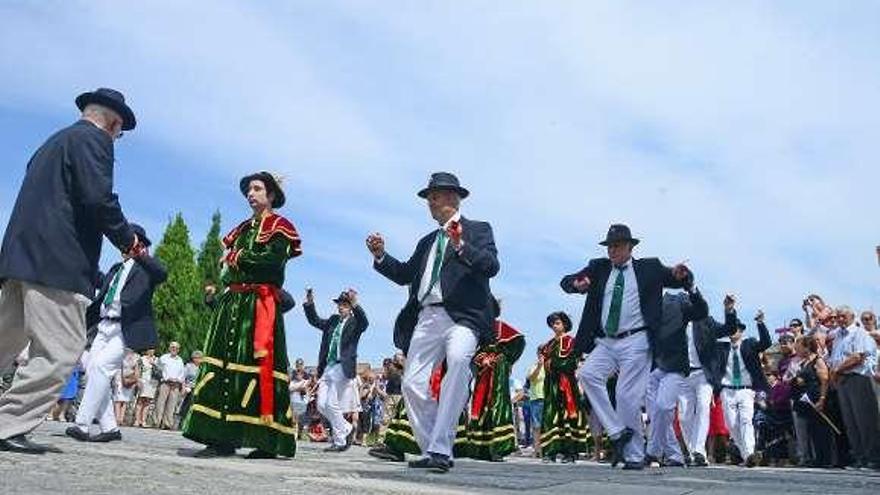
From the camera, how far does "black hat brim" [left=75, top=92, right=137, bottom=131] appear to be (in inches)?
273

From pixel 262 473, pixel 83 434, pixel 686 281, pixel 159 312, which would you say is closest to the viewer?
pixel 262 473

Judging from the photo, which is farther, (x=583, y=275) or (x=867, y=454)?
(x=867, y=454)

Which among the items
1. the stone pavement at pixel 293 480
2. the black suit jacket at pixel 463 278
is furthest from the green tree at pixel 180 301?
the stone pavement at pixel 293 480

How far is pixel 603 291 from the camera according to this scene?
10484 mm

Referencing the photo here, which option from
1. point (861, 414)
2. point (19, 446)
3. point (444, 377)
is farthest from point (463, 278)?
point (861, 414)

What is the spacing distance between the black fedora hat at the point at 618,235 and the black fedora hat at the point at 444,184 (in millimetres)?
2512

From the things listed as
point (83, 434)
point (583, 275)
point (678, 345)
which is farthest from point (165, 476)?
point (678, 345)

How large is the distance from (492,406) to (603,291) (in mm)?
2902

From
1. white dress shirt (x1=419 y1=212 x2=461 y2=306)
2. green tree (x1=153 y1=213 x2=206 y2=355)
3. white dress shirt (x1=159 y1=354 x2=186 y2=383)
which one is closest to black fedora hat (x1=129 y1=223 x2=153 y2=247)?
white dress shirt (x1=419 y1=212 x2=461 y2=306)

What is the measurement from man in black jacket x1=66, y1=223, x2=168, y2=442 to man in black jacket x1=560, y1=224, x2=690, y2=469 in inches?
164

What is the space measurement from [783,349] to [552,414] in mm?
4149

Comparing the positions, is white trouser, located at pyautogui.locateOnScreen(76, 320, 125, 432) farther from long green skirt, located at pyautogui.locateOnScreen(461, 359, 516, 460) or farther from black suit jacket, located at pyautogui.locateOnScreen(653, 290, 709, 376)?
black suit jacket, located at pyautogui.locateOnScreen(653, 290, 709, 376)

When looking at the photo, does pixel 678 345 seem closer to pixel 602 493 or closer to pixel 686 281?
pixel 686 281

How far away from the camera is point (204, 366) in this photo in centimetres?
796
